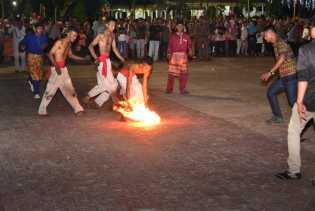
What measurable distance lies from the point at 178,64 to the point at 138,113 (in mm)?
3955

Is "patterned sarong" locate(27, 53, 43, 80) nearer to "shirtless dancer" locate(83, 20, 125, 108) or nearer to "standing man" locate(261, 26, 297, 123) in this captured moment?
"shirtless dancer" locate(83, 20, 125, 108)

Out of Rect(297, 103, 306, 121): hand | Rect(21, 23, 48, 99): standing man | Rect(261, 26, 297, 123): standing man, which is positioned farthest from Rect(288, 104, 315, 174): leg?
Rect(21, 23, 48, 99): standing man

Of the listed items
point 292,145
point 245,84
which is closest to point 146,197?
point 292,145

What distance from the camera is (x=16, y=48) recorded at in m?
20.4

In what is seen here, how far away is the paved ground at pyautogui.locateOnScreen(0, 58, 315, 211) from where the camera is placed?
19.5 feet

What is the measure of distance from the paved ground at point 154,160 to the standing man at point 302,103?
176mm

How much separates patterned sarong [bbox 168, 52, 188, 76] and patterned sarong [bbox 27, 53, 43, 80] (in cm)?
299

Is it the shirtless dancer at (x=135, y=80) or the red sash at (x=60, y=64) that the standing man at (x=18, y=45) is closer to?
the red sash at (x=60, y=64)

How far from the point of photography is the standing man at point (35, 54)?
43.9ft

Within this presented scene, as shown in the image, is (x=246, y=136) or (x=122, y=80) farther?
(x=122, y=80)

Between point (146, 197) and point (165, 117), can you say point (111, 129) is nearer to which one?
point (165, 117)

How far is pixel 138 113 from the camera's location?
33.6 feet

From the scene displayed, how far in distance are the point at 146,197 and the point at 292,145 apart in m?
1.72

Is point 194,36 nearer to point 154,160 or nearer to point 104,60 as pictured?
point 104,60
